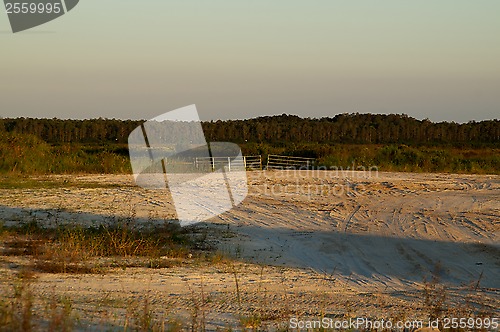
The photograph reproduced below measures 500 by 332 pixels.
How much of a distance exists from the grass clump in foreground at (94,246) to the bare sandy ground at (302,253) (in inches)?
21.6

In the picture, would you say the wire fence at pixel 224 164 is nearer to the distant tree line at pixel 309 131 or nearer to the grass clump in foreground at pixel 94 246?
the grass clump in foreground at pixel 94 246

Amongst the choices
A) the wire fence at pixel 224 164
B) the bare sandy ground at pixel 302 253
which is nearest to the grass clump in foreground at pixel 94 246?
the bare sandy ground at pixel 302 253

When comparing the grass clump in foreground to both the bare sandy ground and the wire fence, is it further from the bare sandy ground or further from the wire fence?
the wire fence

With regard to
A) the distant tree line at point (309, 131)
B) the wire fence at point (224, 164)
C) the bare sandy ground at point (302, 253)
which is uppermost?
the bare sandy ground at point (302, 253)

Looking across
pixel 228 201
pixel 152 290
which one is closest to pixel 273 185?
pixel 228 201

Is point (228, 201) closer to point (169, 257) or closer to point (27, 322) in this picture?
point (169, 257)

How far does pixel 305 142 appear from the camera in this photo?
8412 centimetres

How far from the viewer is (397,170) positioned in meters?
42.7

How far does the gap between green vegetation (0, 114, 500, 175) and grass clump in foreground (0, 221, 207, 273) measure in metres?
17.9

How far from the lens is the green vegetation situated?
35750 millimetres

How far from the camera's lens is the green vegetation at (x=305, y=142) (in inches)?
1407

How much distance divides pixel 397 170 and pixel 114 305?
3625 cm

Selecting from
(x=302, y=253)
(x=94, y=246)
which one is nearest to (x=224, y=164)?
(x=302, y=253)

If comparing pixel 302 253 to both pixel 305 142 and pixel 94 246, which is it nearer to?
pixel 94 246
